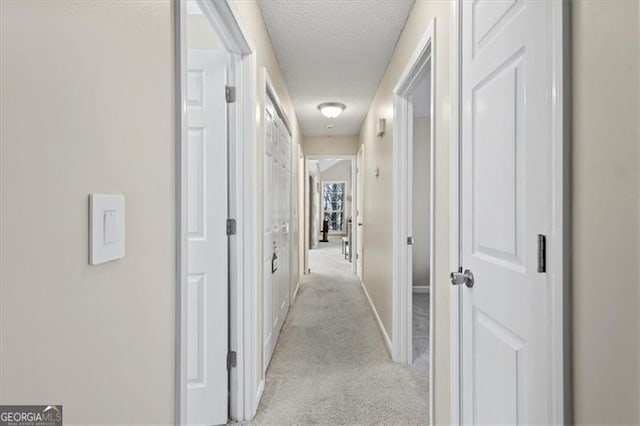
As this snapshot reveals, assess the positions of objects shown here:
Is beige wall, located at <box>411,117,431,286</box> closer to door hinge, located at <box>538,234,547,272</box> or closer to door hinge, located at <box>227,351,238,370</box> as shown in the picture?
door hinge, located at <box>227,351,238,370</box>

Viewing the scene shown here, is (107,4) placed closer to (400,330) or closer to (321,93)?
(400,330)

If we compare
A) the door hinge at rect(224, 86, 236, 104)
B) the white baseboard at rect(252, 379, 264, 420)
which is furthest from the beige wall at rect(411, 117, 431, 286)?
the door hinge at rect(224, 86, 236, 104)

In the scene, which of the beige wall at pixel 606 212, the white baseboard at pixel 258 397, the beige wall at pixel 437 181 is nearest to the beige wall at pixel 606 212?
the beige wall at pixel 606 212

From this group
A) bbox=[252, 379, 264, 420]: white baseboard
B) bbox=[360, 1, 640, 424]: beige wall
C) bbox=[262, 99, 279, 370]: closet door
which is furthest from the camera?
bbox=[262, 99, 279, 370]: closet door

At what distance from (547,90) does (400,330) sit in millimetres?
2216

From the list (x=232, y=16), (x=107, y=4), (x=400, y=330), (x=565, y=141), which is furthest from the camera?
(x=400, y=330)

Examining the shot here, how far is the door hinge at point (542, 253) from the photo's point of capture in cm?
87

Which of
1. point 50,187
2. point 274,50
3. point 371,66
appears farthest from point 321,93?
point 50,187

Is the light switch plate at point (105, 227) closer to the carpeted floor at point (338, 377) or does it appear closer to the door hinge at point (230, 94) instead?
the door hinge at point (230, 94)

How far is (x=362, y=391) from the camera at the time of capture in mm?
2277

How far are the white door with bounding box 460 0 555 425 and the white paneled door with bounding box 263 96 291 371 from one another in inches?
56.5

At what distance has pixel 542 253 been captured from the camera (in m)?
0.88

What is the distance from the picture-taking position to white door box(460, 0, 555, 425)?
88 centimetres

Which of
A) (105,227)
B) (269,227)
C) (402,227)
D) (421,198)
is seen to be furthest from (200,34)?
(421,198)
